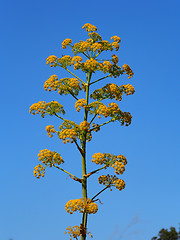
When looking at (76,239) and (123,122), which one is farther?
(123,122)

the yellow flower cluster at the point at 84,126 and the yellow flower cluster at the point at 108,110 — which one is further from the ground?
the yellow flower cluster at the point at 108,110

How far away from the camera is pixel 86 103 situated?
1491 centimetres

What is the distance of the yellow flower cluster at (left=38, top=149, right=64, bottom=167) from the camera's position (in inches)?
577

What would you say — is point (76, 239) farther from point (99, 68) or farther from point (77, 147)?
point (99, 68)

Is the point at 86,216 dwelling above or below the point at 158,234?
below

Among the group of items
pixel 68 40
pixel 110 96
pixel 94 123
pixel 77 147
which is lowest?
pixel 77 147

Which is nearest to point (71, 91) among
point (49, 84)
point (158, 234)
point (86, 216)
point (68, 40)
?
point (49, 84)

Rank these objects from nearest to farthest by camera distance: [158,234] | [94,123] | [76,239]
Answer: [76,239] → [94,123] → [158,234]

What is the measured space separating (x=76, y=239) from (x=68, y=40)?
7127 millimetres

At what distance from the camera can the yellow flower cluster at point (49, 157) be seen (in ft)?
48.1

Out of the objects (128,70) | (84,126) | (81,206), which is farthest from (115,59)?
(81,206)

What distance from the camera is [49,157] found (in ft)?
48.2

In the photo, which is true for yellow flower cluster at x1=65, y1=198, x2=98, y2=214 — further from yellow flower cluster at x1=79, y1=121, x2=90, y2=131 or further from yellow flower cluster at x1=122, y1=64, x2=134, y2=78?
yellow flower cluster at x1=122, y1=64, x2=134, y2=78

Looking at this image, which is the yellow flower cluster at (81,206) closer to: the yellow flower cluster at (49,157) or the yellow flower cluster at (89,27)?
the yellow flower cluster at (49,157)
